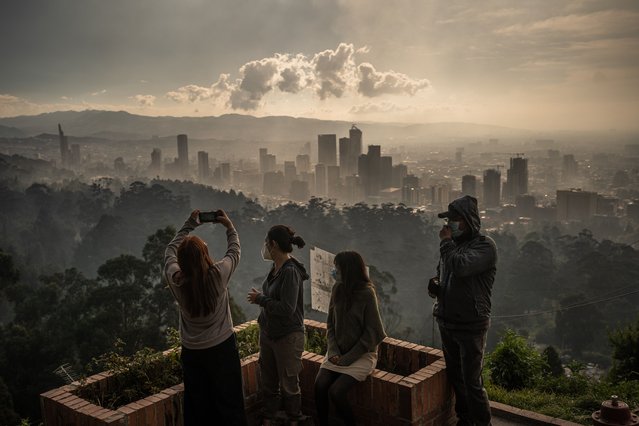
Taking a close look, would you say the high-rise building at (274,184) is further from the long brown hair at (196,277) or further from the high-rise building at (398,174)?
the long brown hair at (196,277)

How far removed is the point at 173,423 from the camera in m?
3.30

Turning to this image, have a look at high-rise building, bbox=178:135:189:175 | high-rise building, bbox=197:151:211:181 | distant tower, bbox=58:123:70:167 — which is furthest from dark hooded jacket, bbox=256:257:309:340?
high-rise building, bbox=178:135:189:175

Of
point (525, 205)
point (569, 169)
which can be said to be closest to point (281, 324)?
point (525, 205)

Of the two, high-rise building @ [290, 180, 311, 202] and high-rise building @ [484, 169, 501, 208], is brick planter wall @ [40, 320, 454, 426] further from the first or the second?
high-rise building @ [290, 180, 311, 202]

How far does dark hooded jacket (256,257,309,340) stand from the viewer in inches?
131

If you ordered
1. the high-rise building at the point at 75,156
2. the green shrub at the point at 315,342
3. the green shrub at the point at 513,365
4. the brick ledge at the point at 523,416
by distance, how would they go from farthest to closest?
the high-rise building at the point at 75,156 < the green shrub at the point at 513,365 < the green shrub at the point at 315,342 < the brick ledge at the point at 523,416

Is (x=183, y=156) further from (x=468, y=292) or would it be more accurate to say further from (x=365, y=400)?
(x=468, y=292)

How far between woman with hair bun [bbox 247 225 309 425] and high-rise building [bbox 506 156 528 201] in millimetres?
52649

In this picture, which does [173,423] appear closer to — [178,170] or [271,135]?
[178,170]

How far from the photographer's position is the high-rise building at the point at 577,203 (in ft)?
145

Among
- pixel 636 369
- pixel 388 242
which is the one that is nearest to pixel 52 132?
pixel 388 242

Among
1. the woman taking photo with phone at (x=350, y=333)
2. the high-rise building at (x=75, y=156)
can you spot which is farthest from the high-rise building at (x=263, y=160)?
the woman taking photo with phone at (x=350, y=333)

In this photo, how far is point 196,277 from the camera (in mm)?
2783

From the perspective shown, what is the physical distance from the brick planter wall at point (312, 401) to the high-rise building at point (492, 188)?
49820mm
